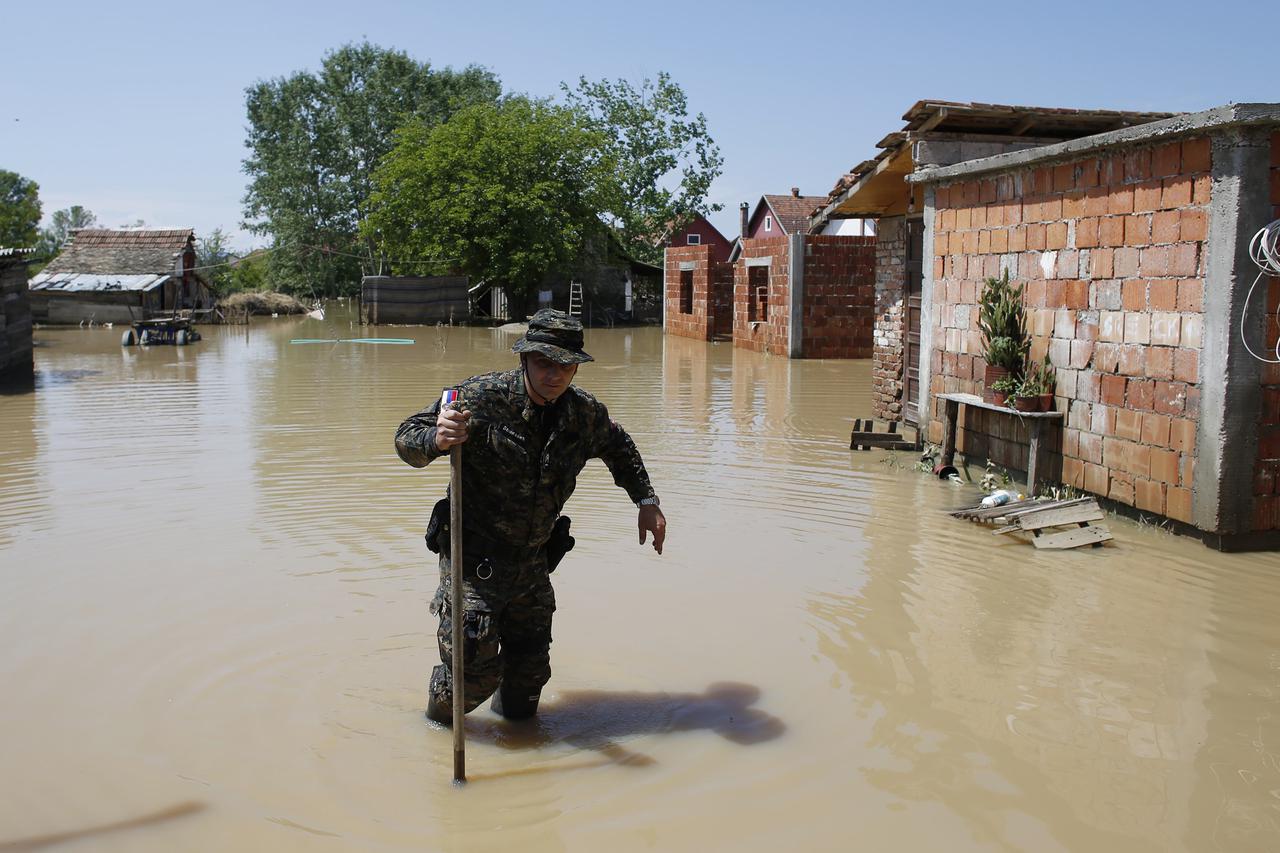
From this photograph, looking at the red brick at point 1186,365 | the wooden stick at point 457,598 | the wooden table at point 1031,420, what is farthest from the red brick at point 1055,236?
the wooden stick at point 457,598

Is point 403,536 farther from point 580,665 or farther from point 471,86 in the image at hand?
point 471,86

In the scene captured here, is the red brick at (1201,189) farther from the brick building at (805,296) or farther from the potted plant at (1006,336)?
the brick building at (805,296)

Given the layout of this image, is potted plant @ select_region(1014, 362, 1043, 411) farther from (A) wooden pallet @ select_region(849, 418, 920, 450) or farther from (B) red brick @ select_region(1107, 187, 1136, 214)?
(A) wooden pallet @ select_region(849, 418, 920, 450)

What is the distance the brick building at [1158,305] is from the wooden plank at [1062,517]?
51cm

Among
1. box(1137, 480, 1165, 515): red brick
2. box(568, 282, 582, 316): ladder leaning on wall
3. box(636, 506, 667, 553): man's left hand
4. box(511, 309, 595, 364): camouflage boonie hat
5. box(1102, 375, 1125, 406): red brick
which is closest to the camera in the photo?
box(511, 309, 595, 364): camouflage boonie hat

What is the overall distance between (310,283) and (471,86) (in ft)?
38.9

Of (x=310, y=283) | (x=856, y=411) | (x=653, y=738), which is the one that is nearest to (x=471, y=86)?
(x=310, y=283)

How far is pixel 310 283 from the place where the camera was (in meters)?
50.3

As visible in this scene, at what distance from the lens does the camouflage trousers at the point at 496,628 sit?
4.51m

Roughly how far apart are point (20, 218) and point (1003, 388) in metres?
54.4

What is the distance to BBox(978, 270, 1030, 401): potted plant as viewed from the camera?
988cm

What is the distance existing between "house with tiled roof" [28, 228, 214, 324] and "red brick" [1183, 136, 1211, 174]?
34.6 meters

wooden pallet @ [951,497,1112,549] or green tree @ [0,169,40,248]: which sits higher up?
green tree @ [0,169,40,248]

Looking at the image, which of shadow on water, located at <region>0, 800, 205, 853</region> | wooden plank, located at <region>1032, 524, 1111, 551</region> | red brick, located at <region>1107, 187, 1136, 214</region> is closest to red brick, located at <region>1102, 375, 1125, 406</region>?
wooden plank, located at <region>1032, 524, 1111, 551</region>
